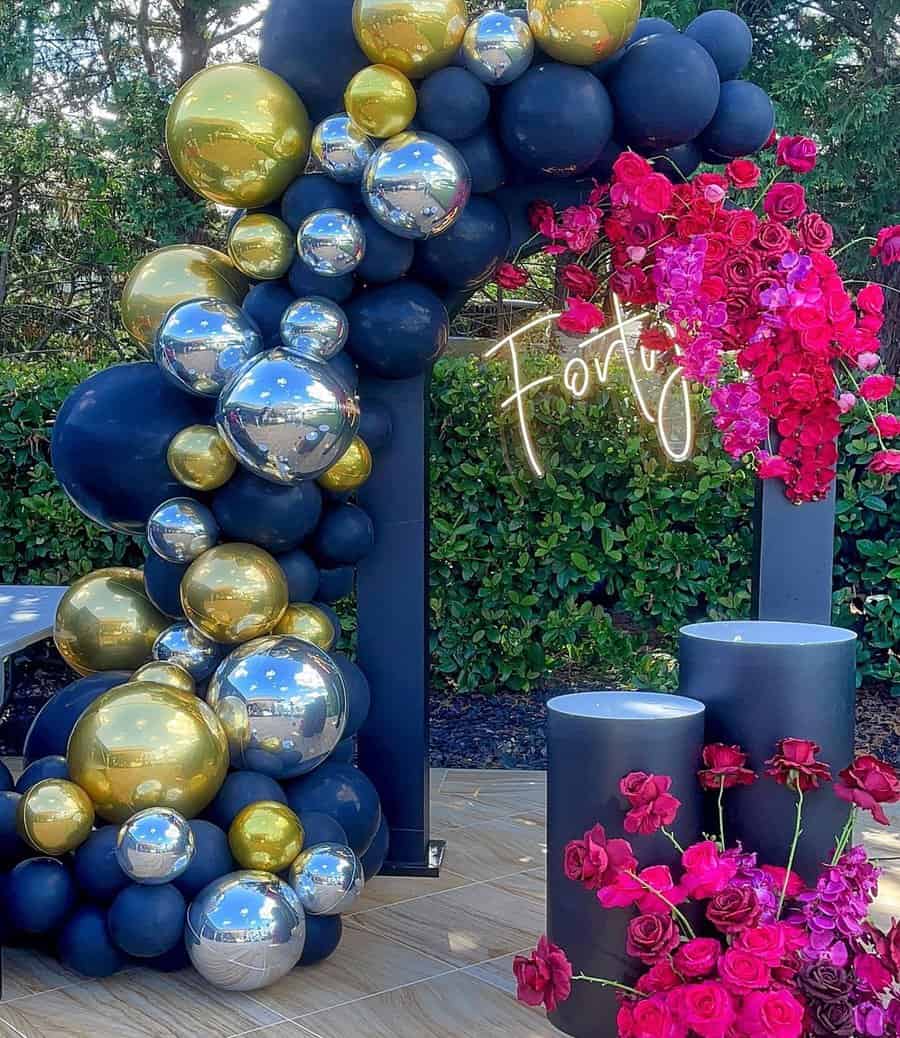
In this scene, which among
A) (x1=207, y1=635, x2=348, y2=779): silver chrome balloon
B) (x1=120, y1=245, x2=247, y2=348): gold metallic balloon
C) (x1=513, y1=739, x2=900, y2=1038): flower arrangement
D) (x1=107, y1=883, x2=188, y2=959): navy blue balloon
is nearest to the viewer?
(x1=513, y1=739, x2=900, y2=1038): flower arrangement

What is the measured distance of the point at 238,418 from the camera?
10.3ft

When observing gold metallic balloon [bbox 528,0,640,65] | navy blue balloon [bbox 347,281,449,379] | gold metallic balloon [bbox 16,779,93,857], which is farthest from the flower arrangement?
gold metallic balloon [bbox 528,0,640,65]

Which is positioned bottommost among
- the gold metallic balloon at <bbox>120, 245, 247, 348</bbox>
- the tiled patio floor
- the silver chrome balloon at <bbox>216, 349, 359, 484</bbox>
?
the tiled patio floor

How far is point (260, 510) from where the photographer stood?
3.30 metres

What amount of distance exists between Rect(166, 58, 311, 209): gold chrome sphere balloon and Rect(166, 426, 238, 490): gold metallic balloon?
72 cm

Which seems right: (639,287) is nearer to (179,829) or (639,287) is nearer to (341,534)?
(341,534)

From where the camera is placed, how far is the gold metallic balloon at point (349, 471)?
3.51m

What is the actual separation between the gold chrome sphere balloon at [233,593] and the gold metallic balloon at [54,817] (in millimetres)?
562

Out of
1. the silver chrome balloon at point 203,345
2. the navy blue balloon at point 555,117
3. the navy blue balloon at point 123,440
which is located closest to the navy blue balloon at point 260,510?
the navy blue balloon at point 123,440

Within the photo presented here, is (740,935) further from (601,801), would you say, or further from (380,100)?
(380,100)

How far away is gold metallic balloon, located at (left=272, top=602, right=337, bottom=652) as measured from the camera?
3434 millimetres

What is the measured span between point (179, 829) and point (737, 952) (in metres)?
1.38

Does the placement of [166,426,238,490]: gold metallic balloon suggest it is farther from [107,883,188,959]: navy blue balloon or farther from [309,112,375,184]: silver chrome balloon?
[107,883,188,959]: navy blue balloon

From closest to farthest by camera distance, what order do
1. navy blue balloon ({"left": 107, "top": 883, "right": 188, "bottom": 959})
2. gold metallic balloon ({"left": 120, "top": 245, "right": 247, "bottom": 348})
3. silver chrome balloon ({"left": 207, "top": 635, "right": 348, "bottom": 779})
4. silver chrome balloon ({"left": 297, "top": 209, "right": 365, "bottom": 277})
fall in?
navy blue balloon ({"left": 107, "top": 883, "right": 188, "bottom": 959}) < silver chrome balloon ({"left": 207, "top": 635, "right": 348, "bottom": 779}) < silver chrome balloon ({"left": 297, "top": 209, "right": 365, "bottom": 277}) < gold metallic balloon ({"left": 120, "top": 245, "right": 247, "bottom": 348})
